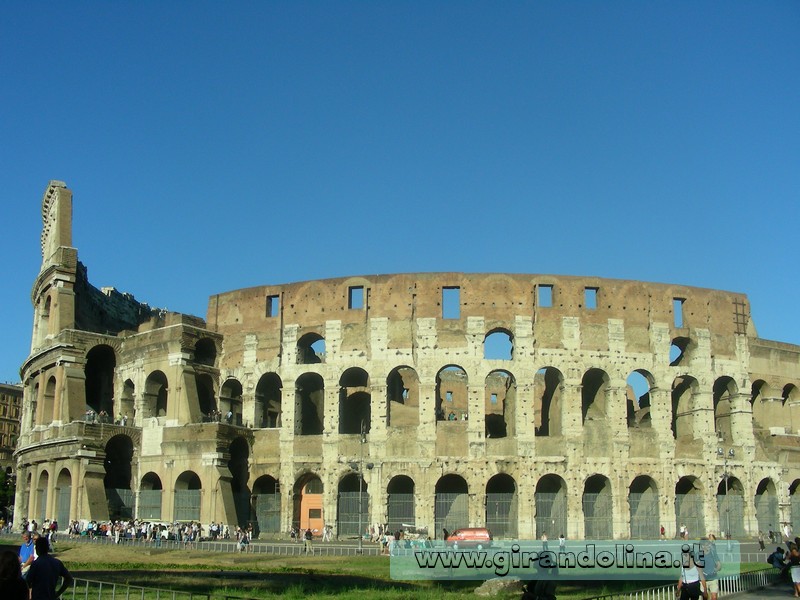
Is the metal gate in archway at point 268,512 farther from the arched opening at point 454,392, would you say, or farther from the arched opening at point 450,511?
the arched opening at point 454,392

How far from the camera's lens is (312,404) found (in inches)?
1742

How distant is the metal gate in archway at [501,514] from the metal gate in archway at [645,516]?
509 centimetres

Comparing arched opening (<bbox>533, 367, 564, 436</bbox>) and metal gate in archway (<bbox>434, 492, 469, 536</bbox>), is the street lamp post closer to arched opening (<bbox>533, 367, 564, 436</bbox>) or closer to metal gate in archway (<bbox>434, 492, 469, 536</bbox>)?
arched opening (<bbox>533, 367, 564, 436</bbox>)

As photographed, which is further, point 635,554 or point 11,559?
point 635,554

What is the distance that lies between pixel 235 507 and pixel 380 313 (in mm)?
10628

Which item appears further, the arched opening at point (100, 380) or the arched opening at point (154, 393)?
the arched opening at point (100, 380)

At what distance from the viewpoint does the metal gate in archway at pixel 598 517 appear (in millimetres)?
39156

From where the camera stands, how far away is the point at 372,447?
39.6 m

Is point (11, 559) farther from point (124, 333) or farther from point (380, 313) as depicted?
point (124, 333)

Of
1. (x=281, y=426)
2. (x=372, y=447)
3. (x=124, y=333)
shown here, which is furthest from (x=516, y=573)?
(x=124, y=333)

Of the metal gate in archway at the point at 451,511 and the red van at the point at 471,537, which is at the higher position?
the metal gate in archway at the point at 451,511

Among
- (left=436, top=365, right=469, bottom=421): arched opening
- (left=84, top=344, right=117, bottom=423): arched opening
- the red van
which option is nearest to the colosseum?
(left=84, top=344, right=117, bottom=423): arched opening

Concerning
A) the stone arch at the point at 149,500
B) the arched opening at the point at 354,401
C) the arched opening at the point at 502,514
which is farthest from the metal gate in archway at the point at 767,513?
the stone arch at the point at 149,500

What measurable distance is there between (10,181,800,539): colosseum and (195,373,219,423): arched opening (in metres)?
0.14
